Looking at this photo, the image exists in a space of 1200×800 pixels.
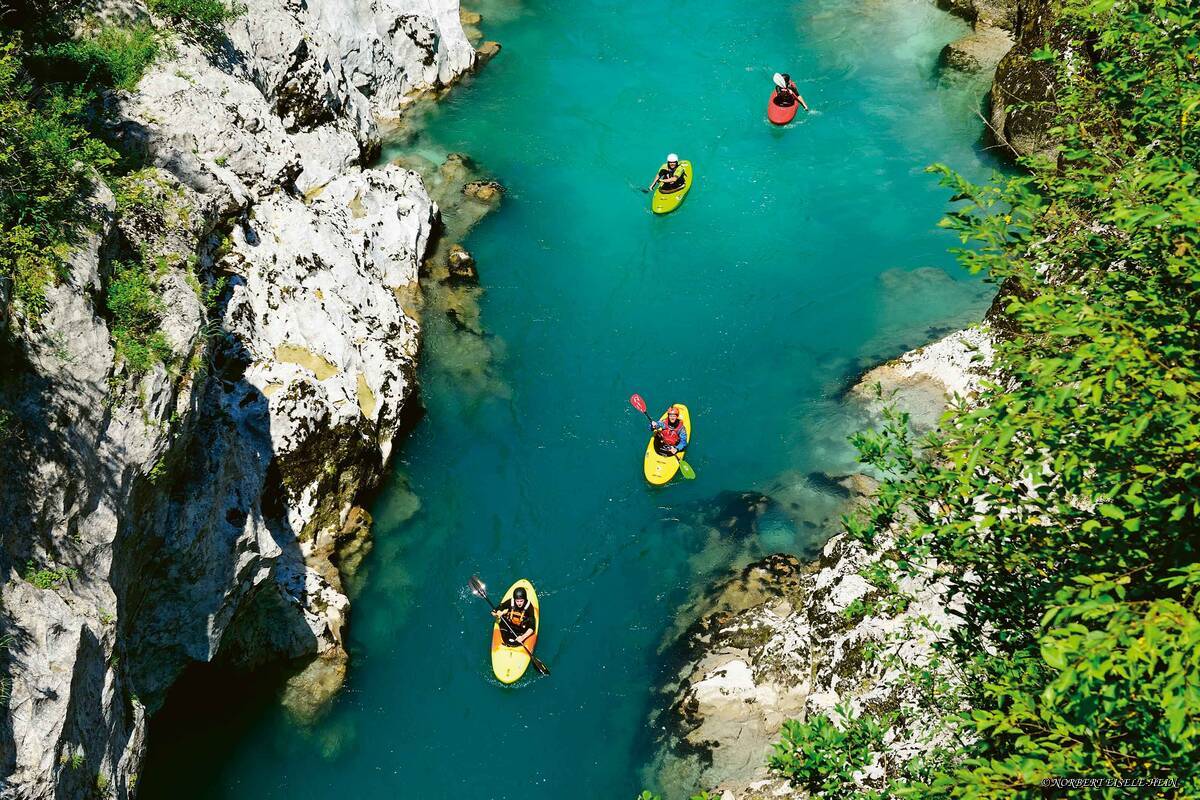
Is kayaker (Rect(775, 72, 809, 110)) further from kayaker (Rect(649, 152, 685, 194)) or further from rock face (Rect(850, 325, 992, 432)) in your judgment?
rock face (Rect(850, 325, 992, 432))

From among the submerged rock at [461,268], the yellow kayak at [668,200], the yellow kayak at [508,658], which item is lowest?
the yellow kayak at [508,658]

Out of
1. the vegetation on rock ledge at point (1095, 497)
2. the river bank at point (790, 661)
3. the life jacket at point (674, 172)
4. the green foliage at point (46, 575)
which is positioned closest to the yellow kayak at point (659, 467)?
the river bank at point (790, 661)

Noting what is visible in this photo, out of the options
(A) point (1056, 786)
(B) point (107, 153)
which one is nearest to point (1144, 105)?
(A) point (1056, 786)

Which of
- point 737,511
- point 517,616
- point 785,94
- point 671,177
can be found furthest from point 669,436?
point 785,94

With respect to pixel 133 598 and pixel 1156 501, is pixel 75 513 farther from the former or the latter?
pixel 1156 501

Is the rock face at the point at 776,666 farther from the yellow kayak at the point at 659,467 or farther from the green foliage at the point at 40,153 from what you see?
the green foliage at the point at 40,153

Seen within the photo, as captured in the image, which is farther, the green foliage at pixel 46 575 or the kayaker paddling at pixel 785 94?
the kayaker paddling at pixel 785 94

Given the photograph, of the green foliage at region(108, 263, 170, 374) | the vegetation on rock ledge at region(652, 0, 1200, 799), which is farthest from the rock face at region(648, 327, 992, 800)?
the green foliage at region(108, 263, 170, 374)
